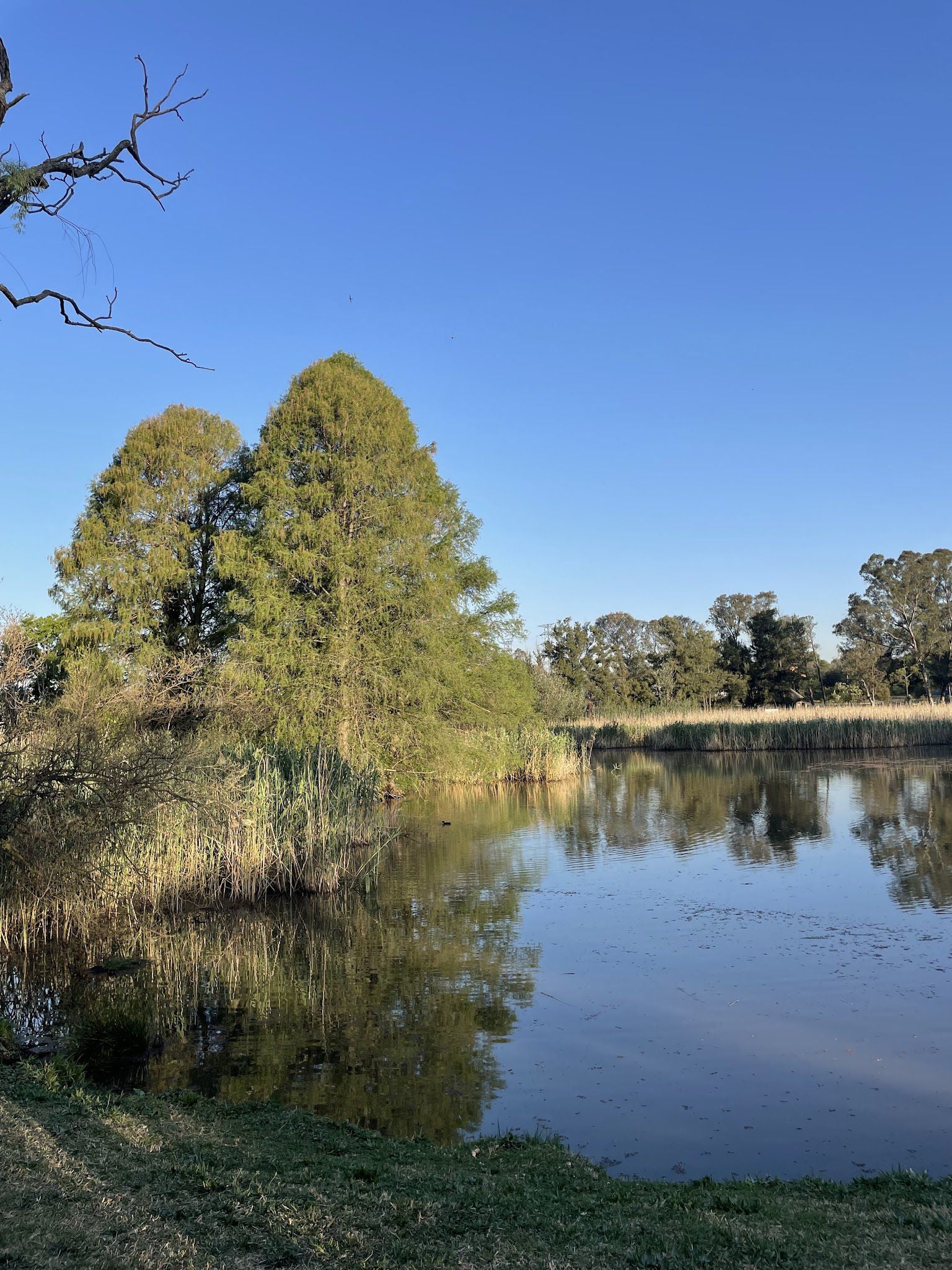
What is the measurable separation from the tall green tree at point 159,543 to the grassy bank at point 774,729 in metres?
17.4

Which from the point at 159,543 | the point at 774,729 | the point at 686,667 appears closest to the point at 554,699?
the point at 774,729

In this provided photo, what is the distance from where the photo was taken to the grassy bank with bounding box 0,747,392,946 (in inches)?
343

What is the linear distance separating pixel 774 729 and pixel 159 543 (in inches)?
1025

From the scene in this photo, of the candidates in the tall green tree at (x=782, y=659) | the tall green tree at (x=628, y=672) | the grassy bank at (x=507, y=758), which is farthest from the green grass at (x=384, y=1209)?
the tall green tree at (x=782, y=659)

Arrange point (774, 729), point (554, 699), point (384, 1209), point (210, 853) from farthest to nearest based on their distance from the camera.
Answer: point (554, 699), point (774, 729), point (210, 853), point (384, 1209)

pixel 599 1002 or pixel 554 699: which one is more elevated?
pixel 554 699

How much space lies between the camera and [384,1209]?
11.9 feet

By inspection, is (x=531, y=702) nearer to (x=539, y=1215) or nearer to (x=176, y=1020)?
(x=176, y=1020)

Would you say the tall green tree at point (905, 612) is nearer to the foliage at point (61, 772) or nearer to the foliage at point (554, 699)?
the foliage at point (554, 699)

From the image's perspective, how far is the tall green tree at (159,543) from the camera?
28.8 m

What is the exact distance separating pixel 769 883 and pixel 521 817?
900 centimetres

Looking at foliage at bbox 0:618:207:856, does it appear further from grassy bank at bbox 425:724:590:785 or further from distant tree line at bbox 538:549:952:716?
distant tree line at bbox 538:549:952:716

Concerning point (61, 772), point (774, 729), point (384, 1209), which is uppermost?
point (61, 772)

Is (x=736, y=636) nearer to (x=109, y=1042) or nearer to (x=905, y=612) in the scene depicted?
(x=905, y=612)
